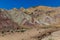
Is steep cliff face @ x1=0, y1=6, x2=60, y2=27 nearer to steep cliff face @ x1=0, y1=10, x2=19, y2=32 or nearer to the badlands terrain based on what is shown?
the badlands terrain

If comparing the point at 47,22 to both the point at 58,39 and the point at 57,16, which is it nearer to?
the point at 57,16

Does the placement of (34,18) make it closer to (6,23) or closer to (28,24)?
(28,24)

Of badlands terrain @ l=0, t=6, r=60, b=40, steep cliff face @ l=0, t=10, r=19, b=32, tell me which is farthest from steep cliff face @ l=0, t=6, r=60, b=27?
steep cliff face @ l=0, t=10, r=19, b=32

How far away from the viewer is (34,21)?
29.2 m

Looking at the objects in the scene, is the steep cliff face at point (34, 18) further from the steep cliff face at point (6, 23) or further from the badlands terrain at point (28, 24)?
the steep cliff face at point (6, 23)

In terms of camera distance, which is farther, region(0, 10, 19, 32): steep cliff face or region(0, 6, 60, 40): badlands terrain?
region(0, 10, 19, 32): steep cliff face

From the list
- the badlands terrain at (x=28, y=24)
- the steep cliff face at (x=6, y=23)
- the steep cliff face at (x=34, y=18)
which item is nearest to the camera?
the badlands terrain at (x=28, y=24)

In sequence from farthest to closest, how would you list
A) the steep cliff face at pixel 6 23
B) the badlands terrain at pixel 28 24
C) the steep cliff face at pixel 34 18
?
1. the steep cliff face at pixel 34 18
2. the steep cliff face at pixel 6 23
3. the badlands terrain at pixel 28 24

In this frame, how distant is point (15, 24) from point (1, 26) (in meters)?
1.91

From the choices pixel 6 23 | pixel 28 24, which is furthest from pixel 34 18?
pixel 6 23

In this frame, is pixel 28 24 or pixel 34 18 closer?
pixel 28 24

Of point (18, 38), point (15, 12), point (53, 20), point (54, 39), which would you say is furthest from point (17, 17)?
point (54, 39)

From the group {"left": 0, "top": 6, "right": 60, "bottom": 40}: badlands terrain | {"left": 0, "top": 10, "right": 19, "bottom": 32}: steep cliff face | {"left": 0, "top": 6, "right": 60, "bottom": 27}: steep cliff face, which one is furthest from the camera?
{"left": 0, "top": 6, "right": 60, "bottom": 27}: steep cliff face

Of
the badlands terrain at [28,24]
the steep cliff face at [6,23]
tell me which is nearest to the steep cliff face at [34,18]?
the badlands terrain at [28,24]
